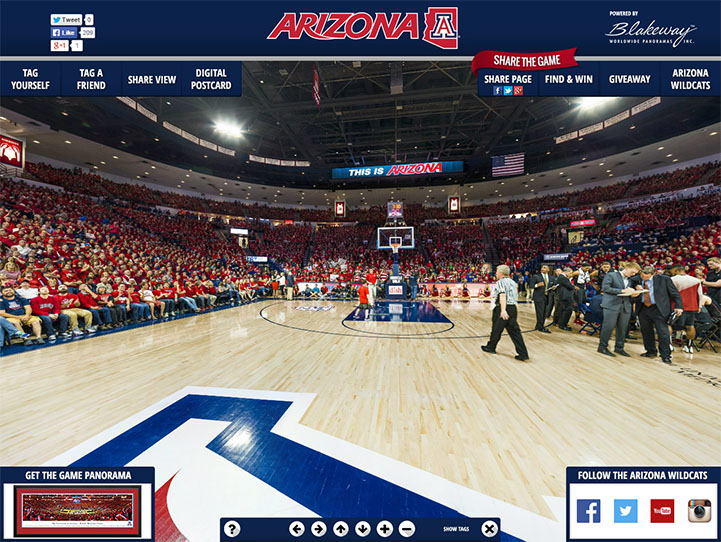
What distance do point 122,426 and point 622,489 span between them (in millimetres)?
3696

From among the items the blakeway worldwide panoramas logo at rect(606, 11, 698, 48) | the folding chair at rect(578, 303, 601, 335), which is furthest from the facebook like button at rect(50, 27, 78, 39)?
the folding chair at rect(578, 303, 601, 335)

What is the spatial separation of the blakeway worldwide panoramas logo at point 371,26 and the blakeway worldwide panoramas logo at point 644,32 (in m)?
1.47

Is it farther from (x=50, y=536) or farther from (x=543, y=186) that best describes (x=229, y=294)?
(x=543, y=186)

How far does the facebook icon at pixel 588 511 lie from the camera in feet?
4.49

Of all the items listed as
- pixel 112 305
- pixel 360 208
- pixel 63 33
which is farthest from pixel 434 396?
pixel 360 208

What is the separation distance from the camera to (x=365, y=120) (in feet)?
50.6

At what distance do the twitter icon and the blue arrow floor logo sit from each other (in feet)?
0.97

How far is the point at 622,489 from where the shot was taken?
4.61 feet

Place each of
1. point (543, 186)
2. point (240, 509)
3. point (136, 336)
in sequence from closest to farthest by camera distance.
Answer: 1. point (240, 509)
2. point (136, 336)
3. point (543, 186)

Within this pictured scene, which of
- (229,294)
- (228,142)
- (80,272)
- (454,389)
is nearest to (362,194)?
(228,142)

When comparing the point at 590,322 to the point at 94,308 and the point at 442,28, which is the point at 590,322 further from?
the point at 94,308

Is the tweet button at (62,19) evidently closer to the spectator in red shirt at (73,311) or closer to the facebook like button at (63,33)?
the facebook like button at (63,33)

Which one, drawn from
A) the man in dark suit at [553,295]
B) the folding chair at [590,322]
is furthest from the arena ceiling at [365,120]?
the folding chair at [590,322]

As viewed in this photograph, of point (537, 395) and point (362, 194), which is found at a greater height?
point (362, 194)
